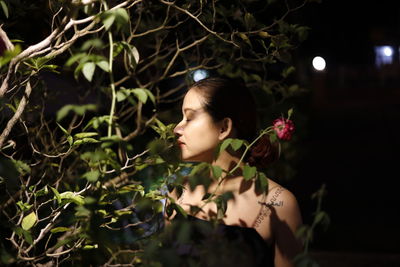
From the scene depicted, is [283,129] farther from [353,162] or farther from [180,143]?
[353,162]

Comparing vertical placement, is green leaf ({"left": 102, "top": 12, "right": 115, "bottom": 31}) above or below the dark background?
above

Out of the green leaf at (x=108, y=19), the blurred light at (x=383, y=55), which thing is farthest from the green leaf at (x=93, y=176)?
the blurred light at (x=383, y=55)

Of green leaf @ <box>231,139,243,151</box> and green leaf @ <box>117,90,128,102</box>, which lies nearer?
green leaf @ <box>117,90,128,102</box>

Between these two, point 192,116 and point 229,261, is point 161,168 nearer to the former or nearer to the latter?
point 229,261

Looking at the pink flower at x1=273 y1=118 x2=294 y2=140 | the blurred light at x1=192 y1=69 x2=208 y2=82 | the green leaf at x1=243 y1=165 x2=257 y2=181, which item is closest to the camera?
the green leaf at x1=243 y1=165 x2=257 y2=181

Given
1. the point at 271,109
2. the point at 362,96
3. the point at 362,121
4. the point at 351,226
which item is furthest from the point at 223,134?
the point at 362,96

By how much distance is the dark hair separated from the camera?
2.19 m

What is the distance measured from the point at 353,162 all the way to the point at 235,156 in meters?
8.92

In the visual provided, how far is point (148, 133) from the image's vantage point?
5.05 meters

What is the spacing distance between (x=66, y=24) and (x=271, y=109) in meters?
2.24

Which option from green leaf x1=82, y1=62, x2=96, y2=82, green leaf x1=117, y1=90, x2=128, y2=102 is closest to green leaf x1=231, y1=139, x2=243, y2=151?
green leaf x1=117, y1=90, x2=128, y2=102

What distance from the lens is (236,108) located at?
7.30ft

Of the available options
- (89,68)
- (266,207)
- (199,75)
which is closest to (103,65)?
(89,68)

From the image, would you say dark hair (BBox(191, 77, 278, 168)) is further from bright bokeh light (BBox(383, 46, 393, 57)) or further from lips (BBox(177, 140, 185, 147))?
bright bokeh light (BBox(383, 46, 393, 57))
